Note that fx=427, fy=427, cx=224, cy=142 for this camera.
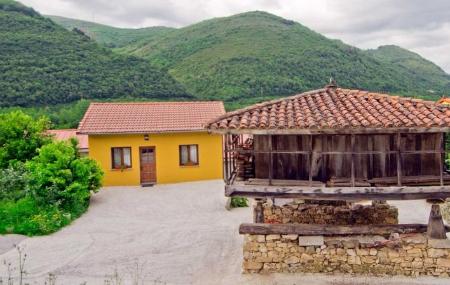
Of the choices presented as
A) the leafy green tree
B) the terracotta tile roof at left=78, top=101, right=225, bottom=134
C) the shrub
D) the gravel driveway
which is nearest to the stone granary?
the gravel driveway

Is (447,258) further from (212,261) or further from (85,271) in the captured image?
(85,271)

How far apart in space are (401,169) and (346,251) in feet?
7.44

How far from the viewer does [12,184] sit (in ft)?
54.6

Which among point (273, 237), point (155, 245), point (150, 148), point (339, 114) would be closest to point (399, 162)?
point (339, 114)

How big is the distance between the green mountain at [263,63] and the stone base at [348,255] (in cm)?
3731

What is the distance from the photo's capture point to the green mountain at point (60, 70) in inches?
1523

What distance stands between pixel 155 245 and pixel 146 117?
392 inches

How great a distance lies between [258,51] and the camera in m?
61.3

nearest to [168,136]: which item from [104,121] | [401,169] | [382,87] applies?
[104,121]

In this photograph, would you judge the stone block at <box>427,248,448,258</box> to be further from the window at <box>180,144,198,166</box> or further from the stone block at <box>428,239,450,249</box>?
the window at <box>180,144,198,166</box>

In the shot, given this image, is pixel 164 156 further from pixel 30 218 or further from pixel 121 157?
pixel 30 218

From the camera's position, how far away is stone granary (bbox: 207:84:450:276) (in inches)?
333

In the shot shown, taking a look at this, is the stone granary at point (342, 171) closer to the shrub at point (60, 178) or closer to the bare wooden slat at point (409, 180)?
the bare wooden slat at point (409, 180)

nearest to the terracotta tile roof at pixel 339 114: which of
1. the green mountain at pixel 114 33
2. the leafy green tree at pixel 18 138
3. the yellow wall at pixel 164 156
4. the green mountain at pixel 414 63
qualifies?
the yellow wall at pixel 164 156
